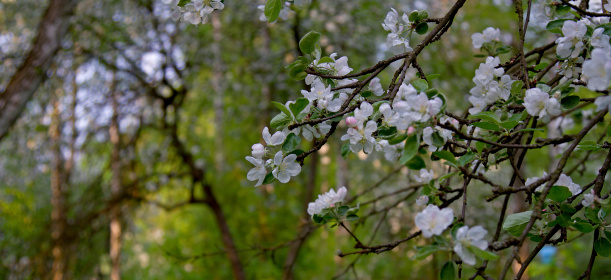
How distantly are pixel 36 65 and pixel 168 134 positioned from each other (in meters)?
1.01

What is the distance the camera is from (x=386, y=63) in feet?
2.69

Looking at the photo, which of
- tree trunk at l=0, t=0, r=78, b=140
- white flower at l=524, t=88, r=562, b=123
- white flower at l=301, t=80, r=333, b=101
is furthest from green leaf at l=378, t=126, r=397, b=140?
tree trunk at l=0, t=0, r=78, b=140

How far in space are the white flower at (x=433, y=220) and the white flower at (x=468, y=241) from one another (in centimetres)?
2

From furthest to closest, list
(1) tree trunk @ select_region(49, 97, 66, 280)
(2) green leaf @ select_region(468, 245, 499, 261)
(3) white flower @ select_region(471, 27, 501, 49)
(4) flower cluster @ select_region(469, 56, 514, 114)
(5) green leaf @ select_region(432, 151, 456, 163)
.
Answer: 1. (1) tree trunk @ select_region(49, 97, 66, 280)
2. (3) white flower @ select_region(471, 27, 501, 49)
3. (4) flower cluster @ select_region(469, 56, 514, 114)
4. (5) green leaf @ select_region(432, 151, 456, 163)
5. (2) green leaf @ select_region(468, 245, 499, 261)

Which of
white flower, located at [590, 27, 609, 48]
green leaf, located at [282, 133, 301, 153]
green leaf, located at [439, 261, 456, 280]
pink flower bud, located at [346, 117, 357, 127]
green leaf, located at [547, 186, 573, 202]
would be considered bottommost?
green leaf, located at [439, 261, 456, 280]

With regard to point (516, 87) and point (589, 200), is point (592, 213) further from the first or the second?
point (516, 87)

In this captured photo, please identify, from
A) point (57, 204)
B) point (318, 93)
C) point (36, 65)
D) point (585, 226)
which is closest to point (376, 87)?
point (318, 93)

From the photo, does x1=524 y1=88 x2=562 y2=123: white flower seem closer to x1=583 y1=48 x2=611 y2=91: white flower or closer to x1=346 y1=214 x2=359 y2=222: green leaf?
x1=583 y1=48 x2=611 y2=91: white flower

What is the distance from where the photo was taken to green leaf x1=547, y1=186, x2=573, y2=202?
0.77 meters

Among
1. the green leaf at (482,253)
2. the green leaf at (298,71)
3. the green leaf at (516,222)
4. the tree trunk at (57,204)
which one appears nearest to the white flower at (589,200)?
the green leaf at (516,222)

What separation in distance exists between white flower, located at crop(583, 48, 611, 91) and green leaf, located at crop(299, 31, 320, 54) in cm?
42

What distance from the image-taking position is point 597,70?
582 mm

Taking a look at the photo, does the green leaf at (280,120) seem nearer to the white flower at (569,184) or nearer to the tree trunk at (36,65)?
the white flower at (569,184)

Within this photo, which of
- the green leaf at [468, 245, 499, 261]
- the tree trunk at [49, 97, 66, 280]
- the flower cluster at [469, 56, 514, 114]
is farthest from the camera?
the tree trunk at [49, 97, 66, 280]
